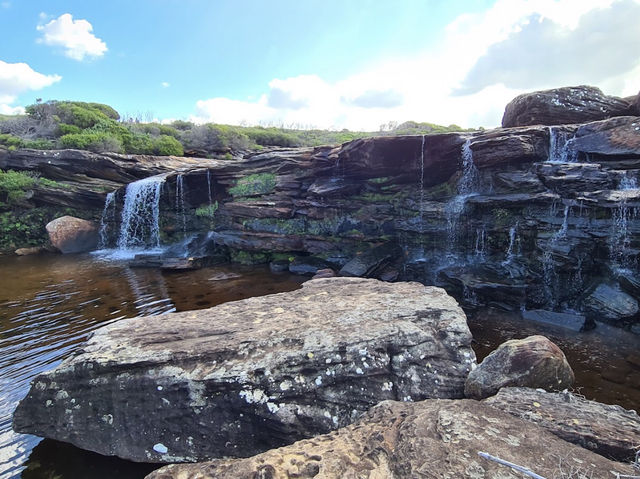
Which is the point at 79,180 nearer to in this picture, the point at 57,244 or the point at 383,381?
the point at 57,244

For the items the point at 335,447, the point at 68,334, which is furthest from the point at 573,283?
the point at 68,334

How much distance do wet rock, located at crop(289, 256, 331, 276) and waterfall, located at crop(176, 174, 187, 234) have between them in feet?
27.8

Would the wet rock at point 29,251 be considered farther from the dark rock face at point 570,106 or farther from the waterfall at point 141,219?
the dark rock face at point 570,106

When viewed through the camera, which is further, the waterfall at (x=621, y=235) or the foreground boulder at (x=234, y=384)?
the waterfall at (x=621, y=235)

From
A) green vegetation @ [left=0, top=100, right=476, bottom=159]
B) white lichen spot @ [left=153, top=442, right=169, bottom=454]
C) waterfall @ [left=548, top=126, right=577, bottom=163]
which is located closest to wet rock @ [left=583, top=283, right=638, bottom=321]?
waterfall @ [left=548, top=126, right=577, bottom=163]

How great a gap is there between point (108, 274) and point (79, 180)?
424 inches

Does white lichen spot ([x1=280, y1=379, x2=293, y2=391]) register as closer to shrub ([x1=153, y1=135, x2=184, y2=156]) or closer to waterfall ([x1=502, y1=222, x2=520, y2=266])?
waterfall ([x1=502, y1=222, x2=520, y2=266])

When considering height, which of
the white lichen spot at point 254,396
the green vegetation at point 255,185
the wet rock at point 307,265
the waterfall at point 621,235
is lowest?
the wet rock at point 307,265

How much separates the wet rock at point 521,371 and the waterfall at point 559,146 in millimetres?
9410

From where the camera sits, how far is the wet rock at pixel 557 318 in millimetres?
8570

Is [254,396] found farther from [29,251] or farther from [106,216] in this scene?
[29,251]

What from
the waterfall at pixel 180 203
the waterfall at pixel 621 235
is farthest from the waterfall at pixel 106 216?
the waterfall at pixel 621 235

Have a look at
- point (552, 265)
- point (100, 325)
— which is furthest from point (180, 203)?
point (552, 265)

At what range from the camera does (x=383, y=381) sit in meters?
4.23
